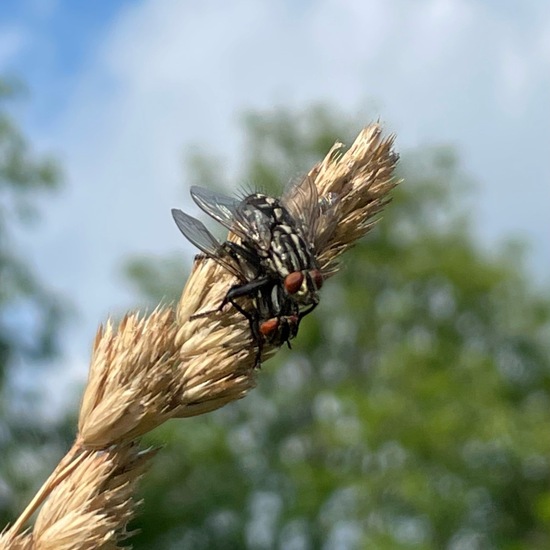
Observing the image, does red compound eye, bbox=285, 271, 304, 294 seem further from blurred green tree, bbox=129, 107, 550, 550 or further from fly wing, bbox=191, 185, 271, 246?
blurred green tree, bbox=129, 107, 550, 550

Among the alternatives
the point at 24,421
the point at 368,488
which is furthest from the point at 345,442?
the point at 24,421

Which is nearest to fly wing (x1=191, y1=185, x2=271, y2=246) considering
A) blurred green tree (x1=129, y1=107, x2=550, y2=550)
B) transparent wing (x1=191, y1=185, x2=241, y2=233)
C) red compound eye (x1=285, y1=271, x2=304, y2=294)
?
transparent wing (x1=191, y1=185, x2=241, y2=233)

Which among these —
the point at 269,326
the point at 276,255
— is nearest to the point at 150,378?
the point at 269,326

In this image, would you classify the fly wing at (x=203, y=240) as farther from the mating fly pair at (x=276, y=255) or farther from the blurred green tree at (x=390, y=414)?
the blurred green tree at (x=390, y=414)

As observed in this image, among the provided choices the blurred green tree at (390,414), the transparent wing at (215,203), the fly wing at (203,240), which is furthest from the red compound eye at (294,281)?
the blurred green tree at (390,414)

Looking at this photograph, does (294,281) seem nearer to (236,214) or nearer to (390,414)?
(236,214)

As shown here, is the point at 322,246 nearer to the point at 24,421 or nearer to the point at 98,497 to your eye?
the point at 98,497
